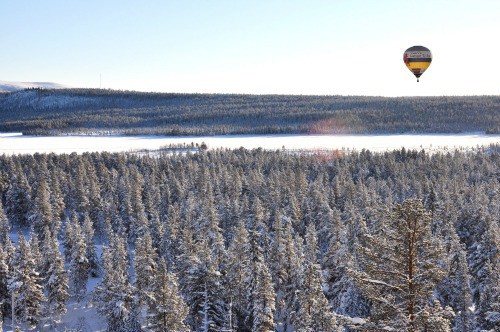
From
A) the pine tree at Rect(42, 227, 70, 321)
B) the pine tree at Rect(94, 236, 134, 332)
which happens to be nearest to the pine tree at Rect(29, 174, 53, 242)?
the pine tree at Rect(42, 227, 70, 321)

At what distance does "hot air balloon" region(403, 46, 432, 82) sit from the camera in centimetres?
5572

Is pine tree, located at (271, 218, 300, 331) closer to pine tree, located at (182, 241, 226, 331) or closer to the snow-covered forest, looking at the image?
the snow-covered forest

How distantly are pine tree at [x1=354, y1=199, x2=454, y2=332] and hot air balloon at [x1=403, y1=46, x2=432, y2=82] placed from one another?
46441 mm

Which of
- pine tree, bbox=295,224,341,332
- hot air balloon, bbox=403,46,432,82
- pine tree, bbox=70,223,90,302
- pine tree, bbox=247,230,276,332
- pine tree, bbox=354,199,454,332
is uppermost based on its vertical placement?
hot air balloon, bbox=403,46,432,82

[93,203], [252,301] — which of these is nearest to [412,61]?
[252,301]

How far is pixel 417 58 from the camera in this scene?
5603cm

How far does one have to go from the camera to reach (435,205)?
7350 cm

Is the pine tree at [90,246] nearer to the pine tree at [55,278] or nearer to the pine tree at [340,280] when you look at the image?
the pine tree at [55,278]

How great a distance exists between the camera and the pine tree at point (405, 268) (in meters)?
13.8

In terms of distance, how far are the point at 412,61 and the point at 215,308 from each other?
120 feet

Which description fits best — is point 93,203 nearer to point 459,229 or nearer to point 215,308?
point 215,308

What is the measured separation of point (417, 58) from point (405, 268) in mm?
47283

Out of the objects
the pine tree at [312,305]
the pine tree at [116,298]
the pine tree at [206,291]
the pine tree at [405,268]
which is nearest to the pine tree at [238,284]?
the pine tree at [206,291]

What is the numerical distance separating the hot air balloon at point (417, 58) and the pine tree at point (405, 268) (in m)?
46.4
